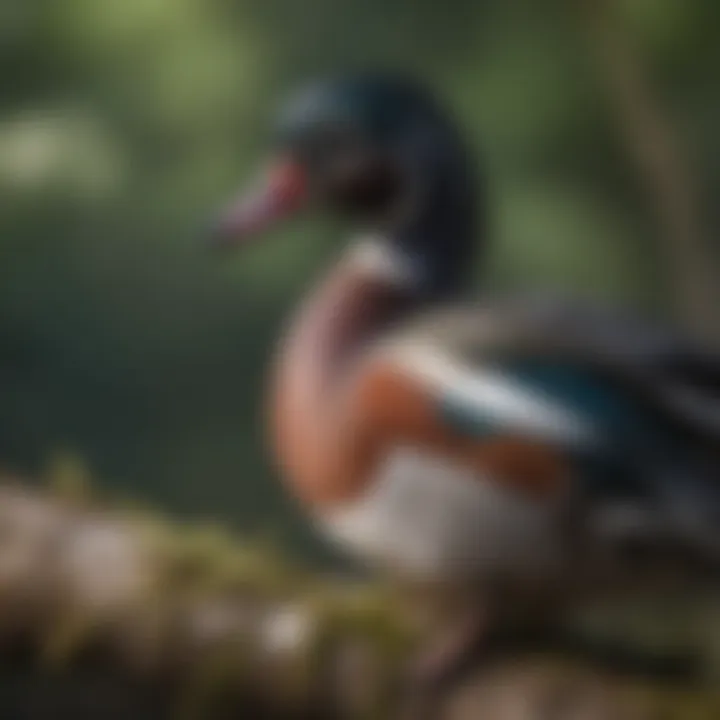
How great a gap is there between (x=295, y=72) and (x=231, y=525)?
328 mm

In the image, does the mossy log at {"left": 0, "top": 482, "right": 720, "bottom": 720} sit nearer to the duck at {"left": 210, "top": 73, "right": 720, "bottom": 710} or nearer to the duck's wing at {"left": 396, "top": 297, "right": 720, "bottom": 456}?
the duck at {"left": 210, "top": 73, "right": 720, "bottom": 710}

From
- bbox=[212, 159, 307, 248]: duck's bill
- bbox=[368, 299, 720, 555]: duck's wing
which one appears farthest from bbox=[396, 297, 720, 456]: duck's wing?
bbox=[212, 159, 307, 248]: duck's bill

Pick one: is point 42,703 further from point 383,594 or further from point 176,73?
point 176,73

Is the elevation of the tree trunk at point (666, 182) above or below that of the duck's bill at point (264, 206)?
above

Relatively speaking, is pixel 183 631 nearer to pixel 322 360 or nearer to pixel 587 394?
pixel 322 360

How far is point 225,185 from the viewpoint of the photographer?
1265mm

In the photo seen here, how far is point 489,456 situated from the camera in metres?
1.17

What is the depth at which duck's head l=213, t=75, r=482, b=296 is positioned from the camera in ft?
3.99

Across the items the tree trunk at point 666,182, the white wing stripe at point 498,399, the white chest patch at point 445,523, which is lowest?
the white chest patch at point 445,523

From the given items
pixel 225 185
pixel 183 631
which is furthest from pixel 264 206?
pixel 183 631

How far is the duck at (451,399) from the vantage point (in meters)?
1.16

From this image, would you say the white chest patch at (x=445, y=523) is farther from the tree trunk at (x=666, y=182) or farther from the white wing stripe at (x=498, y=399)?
the tree trunk at (x=666, y=182)

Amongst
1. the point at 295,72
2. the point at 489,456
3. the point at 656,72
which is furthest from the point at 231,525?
the point at 656,72

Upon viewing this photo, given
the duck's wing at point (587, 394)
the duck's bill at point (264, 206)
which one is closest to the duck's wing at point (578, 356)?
the duck's wing at point (587, 394)
